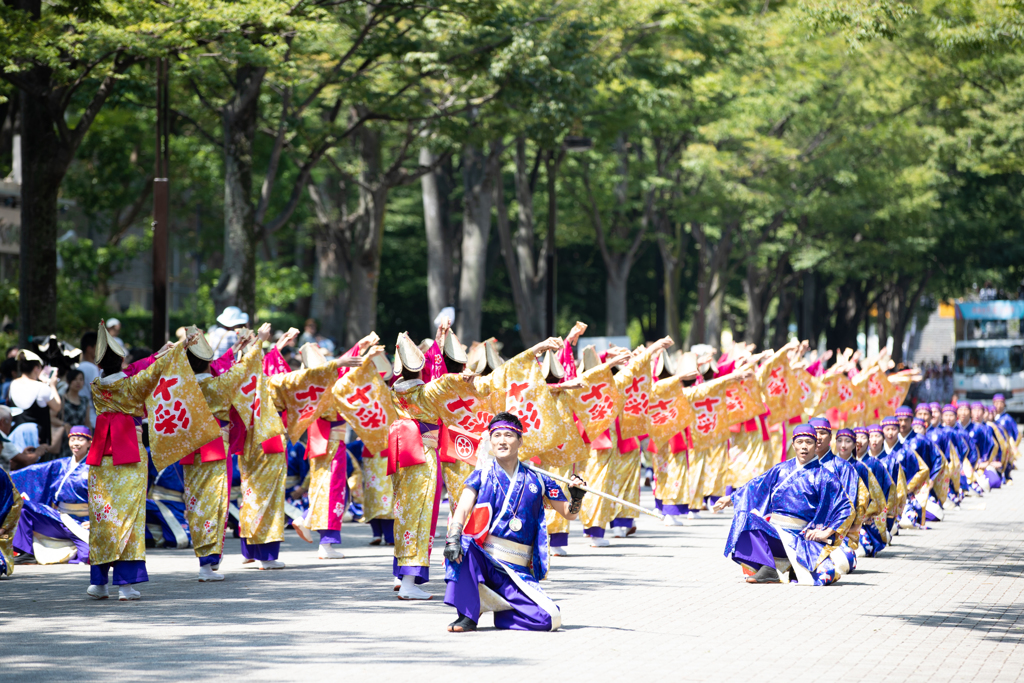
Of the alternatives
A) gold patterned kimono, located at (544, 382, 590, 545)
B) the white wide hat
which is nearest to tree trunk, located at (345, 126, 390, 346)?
the white wide hat

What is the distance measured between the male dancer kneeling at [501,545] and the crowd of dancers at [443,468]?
1cm

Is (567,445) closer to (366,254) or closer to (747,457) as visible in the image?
(747,457)

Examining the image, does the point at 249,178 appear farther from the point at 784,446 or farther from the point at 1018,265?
the point at 1018,265

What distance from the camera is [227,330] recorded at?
1434 cm

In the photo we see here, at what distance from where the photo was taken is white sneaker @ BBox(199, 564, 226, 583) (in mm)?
9688

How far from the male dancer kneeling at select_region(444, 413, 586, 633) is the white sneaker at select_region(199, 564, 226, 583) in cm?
280

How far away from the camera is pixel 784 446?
16.5m

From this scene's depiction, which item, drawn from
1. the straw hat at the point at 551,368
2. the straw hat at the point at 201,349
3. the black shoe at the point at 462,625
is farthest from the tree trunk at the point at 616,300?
the black shoe at the point at 462,625

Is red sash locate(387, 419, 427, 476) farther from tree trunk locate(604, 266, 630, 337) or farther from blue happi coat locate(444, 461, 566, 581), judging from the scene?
tree trunk locate(604, 266, 630, 337)

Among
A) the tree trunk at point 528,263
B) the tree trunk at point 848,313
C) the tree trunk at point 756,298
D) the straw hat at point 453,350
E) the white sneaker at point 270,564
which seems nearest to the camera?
the straw hat at point 453,350

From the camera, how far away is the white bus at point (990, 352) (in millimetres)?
36125

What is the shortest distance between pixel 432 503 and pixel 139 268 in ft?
126

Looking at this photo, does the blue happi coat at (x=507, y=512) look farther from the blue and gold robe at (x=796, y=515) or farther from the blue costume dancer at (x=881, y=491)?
the blue costume dancer at (x=881, y=491)

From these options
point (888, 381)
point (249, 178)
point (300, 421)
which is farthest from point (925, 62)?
point (300, 421)
